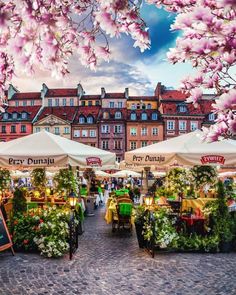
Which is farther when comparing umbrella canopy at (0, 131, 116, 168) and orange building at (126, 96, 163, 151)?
orange building at (126, 96, 163, 151)

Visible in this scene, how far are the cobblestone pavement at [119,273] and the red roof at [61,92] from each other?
65.4m

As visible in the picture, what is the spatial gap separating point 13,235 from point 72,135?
57.6 m

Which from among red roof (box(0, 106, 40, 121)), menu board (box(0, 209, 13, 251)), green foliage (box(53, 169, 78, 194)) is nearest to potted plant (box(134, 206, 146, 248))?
menu board (box(0, 209, 13, 251))

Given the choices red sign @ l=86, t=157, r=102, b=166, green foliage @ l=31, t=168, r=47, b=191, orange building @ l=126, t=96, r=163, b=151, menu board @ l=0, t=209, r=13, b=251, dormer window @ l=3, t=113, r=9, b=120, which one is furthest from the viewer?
dormer window @ l=3, t=113, r=9, b=120

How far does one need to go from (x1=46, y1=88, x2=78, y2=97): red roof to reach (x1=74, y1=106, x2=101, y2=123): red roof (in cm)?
570

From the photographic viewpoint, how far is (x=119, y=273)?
25.4ft

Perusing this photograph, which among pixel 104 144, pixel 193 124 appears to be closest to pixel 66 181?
pixel 104 144

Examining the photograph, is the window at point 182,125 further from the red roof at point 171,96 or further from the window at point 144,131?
the window at point 144,131

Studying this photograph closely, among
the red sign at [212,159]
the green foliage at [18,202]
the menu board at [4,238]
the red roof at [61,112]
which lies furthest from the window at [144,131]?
the menu board at [4,238]

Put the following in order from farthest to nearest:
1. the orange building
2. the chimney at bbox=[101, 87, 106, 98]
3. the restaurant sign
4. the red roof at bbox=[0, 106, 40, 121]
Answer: the chimney at bbox=[101, 87, 106, 98]
the red roof at bbox=[0, 106, 40, 121]
the orange building
the restaurant sign

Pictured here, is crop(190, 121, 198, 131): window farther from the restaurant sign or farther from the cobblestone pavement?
the restaurant sign

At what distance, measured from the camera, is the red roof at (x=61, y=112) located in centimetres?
6831

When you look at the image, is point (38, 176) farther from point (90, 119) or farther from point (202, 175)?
point (90, 119)

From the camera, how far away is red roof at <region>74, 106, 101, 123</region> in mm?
67438
